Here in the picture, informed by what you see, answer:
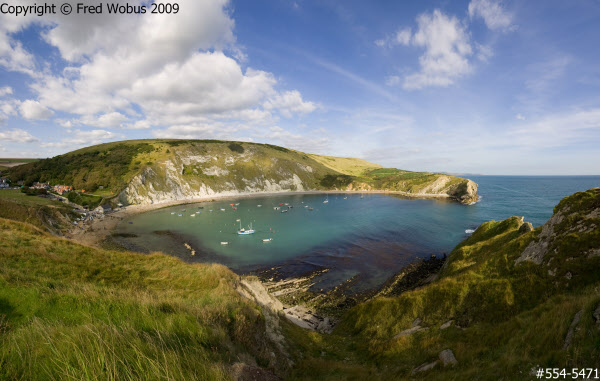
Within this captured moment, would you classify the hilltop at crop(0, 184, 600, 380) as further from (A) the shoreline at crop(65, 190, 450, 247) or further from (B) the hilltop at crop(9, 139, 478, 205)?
(B) the hilltop at crop(9, 139, 478, 205)

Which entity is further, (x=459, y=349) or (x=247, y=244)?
(x=247, y=244)

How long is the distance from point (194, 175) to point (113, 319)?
5679 inches

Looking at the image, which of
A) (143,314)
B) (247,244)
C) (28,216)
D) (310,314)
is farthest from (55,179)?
(143,314)

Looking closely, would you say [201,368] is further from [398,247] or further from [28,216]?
[28,216]

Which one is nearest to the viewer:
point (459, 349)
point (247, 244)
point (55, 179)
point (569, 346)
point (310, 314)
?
point (569, 346)

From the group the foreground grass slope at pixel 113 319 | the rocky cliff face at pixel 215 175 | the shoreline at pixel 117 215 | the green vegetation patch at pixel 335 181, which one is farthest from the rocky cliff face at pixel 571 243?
the green vegetation patch at pixel 335 181

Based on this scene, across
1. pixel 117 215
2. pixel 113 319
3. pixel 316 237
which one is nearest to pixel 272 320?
pixel 113 319

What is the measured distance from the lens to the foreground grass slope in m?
3.68

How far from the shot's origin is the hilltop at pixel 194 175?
10875 cm

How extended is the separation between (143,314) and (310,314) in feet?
77.1

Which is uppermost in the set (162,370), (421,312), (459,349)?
(162,370)

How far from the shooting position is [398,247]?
164 ft

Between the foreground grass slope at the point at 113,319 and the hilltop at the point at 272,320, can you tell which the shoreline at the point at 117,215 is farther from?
the hilltop at the point at 272,320

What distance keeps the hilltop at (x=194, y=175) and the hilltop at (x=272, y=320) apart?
10418 cm
